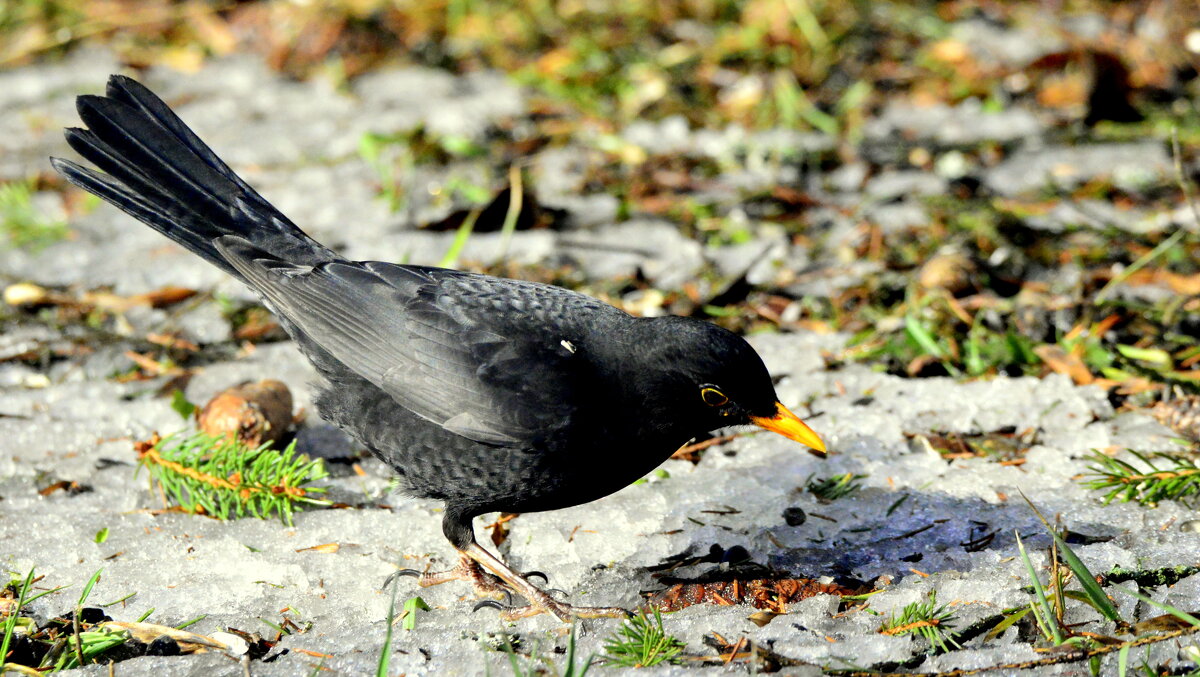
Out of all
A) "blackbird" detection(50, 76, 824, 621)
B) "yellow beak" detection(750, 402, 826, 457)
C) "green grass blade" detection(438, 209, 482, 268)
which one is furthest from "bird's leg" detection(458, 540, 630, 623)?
"green grass blade" detection(438, 209, 482, 268)

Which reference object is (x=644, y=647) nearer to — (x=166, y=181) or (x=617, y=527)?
(x=617, y=527)

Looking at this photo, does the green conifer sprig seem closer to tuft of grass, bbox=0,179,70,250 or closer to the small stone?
the small stone

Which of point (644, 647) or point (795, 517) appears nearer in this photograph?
point (644, 647)

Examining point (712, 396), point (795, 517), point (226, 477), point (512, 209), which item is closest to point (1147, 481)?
point (795, 517)

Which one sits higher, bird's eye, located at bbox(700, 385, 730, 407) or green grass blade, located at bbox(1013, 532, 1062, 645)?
bird's eye, located at bbox(700, 385, 730, 407)

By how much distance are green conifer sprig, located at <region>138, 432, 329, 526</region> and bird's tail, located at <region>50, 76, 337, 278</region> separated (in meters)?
0.73

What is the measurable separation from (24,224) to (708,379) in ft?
14.9

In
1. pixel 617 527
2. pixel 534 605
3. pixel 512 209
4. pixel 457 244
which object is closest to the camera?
pixel 534 605

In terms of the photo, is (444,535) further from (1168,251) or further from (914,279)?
(1168,251)

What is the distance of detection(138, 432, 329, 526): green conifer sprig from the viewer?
388 centimetres

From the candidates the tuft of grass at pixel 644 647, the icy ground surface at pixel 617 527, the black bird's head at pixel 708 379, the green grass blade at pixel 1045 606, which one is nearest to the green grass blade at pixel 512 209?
the icy ground surface at pixel 617 527

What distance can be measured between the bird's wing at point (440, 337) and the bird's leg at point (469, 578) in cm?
49

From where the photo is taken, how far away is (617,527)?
3.97 m

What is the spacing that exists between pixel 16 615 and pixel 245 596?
0.67 meters
